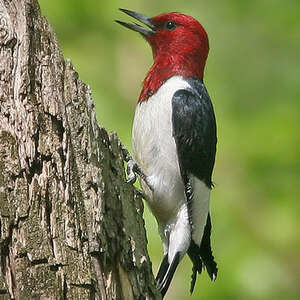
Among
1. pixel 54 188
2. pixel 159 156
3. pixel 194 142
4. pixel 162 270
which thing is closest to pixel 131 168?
pixel 159 156

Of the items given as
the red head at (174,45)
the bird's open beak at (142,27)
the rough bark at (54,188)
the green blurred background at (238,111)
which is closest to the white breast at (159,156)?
the green blurred background at (238,111)

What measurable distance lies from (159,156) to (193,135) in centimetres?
24

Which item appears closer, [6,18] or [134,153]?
[6,18]

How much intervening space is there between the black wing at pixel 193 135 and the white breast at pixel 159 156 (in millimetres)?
46

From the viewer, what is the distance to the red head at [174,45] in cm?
518

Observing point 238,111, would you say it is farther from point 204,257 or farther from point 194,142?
point 204,257

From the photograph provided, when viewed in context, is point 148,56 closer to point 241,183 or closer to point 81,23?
point 81,23

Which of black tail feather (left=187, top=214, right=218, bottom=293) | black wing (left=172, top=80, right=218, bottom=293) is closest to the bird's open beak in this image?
black wing (left=172, top=80, right=218, bottom=293)

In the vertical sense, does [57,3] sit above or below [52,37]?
above

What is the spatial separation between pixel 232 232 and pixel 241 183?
36 centimetres

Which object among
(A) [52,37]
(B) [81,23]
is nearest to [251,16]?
(B) [81,23]

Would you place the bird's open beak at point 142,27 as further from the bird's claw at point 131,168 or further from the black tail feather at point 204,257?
the black tail feather at point 204,257

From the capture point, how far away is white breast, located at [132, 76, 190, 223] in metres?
4.67

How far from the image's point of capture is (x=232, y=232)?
190 inches
